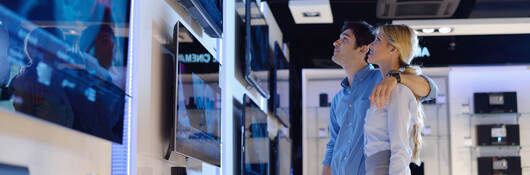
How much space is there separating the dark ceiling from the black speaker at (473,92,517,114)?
104 centimetres

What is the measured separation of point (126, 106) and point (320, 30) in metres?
5.16

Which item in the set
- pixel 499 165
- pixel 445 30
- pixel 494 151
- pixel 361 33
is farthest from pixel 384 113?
pixel 494 151

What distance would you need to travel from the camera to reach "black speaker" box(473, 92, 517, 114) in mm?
7539

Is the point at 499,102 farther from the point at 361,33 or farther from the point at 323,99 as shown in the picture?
the point at 361,33

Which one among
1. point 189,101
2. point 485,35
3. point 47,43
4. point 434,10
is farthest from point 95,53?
point 485,35

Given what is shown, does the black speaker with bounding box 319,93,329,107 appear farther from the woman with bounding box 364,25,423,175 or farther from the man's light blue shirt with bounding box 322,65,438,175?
the woman with bounding box 364,25,423,175

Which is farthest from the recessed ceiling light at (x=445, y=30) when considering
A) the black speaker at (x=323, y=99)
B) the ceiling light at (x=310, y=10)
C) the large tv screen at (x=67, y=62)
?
the large tv screen at (x=67, y=62)

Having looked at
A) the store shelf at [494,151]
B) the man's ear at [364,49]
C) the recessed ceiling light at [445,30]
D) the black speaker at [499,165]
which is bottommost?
the black speaker at [499,165]

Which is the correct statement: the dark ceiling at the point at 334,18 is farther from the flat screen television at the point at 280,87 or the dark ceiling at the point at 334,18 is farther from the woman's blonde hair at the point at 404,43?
the woman's blonde hair at the point at 404,43

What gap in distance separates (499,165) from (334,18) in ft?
7.37

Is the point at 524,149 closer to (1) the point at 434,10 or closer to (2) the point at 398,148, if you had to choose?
(1) the point at 434,10

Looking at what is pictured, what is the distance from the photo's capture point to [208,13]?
3475mm

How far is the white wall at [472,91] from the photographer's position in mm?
7578

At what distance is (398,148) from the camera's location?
2480mm
